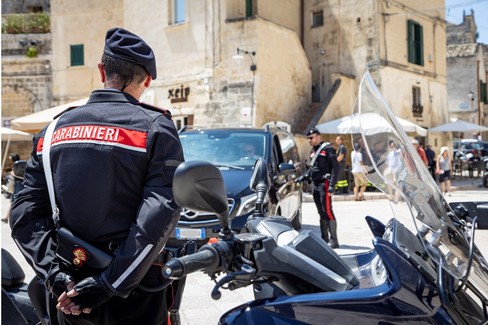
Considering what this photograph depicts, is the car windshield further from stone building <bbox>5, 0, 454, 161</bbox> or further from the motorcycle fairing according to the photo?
stone building <bbox>5, 0, 454, 161</bbox>

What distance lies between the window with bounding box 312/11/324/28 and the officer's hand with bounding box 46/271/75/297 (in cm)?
2380

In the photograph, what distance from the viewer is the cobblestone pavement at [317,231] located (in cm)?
509

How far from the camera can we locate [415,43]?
25.9m

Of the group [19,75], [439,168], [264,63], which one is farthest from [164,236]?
[19,75]

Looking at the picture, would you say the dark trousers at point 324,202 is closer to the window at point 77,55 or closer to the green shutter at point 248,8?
the green shutter at point 248,8

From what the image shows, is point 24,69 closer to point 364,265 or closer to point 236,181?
point 236,181

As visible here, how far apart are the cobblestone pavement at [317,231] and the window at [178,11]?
961cm

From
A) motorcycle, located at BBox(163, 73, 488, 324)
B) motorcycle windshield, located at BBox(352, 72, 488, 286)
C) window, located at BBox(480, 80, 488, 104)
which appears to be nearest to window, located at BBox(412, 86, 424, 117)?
window, located at BBox(480, 80, 488, 104)

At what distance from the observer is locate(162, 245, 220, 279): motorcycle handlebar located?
1.64 meters

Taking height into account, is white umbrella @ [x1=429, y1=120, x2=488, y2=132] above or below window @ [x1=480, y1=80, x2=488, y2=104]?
below

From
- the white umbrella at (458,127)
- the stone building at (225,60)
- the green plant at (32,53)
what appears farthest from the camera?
the green plant at (32,53)

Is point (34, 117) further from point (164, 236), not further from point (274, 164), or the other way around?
point (164, 236)

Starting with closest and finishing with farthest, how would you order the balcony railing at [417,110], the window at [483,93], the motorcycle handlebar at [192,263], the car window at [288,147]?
the motorcycle handlebar at [192,263] → the car window at [288,147] → the balcony railing at [417,110] → the window at [483,93]

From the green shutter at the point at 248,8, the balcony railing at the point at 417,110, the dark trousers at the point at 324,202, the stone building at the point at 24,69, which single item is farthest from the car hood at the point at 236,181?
the stone building at the point at 24,69
